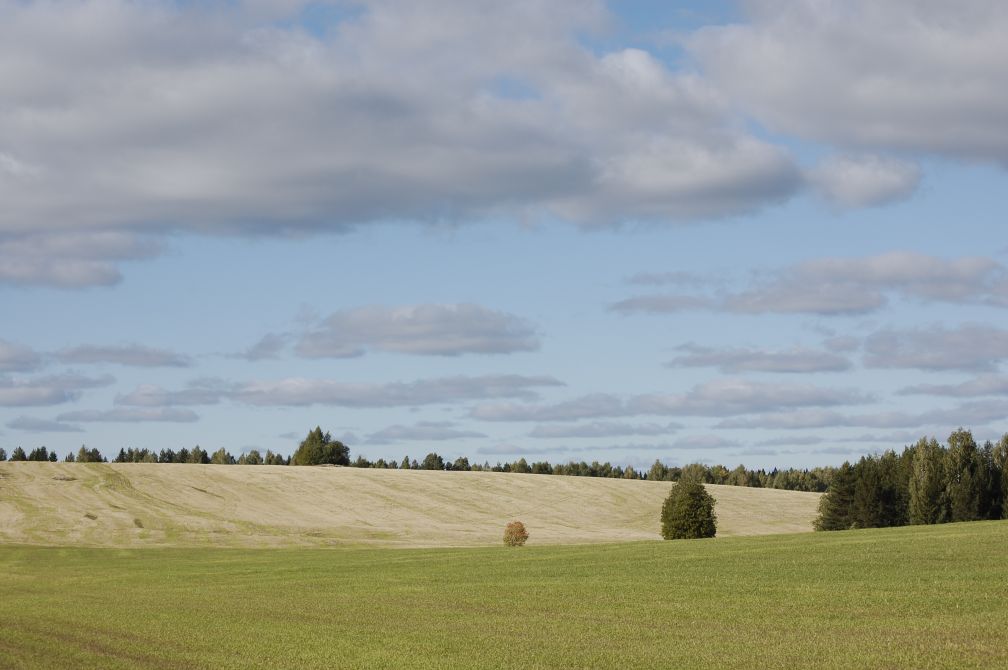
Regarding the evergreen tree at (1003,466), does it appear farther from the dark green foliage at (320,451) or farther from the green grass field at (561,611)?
the dark green foliage at (320,451)

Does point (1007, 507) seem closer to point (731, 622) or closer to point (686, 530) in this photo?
point (686, 530)

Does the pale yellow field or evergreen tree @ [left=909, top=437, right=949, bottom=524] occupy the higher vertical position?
evergreen tree @ [left=909, top=437, right=949, bottom=524]

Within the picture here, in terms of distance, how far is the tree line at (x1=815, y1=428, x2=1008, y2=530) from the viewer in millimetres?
90438

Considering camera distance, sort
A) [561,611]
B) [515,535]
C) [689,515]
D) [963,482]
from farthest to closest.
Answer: [963,482]
[515,535]
[689,515]
[561,611]

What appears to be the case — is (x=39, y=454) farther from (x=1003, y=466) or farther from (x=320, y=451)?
(x=1003, y=466)

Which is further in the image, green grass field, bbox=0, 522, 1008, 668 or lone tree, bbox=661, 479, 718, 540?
lone tree, bbox=661, 479, 718, 540

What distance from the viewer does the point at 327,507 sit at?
340 ft

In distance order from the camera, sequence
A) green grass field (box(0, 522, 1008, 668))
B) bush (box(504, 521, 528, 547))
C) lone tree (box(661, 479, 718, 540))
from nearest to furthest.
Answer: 1. green grass field (box(0, 522, 1008, 668))
2. lone tree (box(661, 479, 718, 540))
3. bush (box(504, 521, 528, 547))

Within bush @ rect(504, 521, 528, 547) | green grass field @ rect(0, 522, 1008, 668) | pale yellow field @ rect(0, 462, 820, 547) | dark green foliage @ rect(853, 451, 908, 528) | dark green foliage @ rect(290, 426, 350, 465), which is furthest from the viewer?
dark green foliage @ rect(290, 426, 350, 465)

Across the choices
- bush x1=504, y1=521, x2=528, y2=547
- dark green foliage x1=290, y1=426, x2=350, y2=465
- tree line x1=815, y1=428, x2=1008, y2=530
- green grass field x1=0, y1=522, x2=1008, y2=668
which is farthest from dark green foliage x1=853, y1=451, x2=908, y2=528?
dark green foliage x1=290, y1=426, x2=350, y2=465

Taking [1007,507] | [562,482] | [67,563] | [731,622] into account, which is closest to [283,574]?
[67,563]

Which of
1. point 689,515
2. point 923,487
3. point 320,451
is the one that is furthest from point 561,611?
point 320,451

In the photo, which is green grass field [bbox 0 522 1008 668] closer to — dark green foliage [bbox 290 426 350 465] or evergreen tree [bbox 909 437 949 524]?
evergreen tree [bbox 909 437 949 524]

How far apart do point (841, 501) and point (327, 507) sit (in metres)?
47.4
